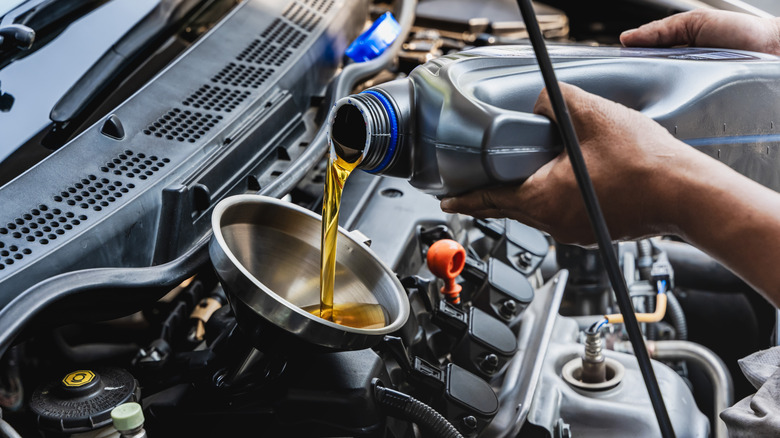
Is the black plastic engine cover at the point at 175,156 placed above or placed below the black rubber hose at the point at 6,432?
above

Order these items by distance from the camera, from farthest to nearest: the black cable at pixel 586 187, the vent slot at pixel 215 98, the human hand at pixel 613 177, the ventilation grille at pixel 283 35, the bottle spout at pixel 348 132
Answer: the ventilation grille at pixel 283 35 < the vent slot at pixel 215 98 < the bottle spout at pixel 348 132 < the human hand at pixel 613 177 < the black cable at pixel 586 187

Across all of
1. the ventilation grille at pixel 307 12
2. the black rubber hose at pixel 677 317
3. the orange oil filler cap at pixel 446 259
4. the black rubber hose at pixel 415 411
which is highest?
the ventilation grille at pixel 307 12

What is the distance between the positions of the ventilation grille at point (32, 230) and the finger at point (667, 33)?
0.92 meters

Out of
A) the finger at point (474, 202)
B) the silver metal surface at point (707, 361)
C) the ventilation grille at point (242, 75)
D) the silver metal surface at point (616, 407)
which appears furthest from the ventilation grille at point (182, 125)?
the silver metal surface at point (707, 361)

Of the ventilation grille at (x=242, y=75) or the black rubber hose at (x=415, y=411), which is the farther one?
the ventilation grille at (x=242, y=75)

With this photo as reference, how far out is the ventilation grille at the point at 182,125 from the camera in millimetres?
1218

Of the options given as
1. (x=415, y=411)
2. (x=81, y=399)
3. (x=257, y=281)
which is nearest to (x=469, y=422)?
(x=415, y=411)

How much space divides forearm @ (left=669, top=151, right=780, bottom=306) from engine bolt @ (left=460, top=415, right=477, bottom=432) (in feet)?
1.51

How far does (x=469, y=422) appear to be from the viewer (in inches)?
44.8

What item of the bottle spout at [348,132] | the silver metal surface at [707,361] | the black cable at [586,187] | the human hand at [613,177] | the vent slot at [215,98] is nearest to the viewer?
the black cable at [586,187]

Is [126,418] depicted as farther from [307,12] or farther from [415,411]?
[307,12]

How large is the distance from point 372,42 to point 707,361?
97cm

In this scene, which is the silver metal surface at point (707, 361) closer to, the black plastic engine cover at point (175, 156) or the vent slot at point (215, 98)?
the black plastic engine cover at point (175, 156)

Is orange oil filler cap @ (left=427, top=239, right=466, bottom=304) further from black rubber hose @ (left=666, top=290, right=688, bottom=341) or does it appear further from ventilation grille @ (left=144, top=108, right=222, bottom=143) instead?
black rubber hose @ (left=666, top=290, right=688, bottom=341)
